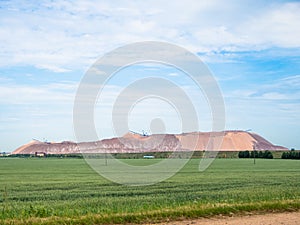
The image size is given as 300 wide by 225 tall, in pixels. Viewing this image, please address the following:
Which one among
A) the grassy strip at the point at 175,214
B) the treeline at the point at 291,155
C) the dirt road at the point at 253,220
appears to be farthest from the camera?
the treeline at the point at 291,155

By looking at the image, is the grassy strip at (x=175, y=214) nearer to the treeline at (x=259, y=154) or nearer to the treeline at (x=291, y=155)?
the treeline at (x=291, y=155)

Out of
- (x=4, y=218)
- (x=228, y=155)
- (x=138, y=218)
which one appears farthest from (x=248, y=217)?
(x=228, y=155)

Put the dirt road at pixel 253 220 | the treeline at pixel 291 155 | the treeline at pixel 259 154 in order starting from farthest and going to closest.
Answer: the treeline at pixel 259 154
the treeline at pixel 291 155
the dirt road at pixel 253 220

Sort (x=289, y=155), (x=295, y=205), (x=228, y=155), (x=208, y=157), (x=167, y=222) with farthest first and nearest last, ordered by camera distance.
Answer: (x=228, y=155) < (x=289, y=155) < (x=208, y=157) < (x=295, y=205) < (x=167, y=222)

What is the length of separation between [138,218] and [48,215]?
3158mm

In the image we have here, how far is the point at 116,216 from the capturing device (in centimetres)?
1539

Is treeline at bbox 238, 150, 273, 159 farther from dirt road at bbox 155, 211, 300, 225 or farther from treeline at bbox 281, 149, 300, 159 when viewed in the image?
dirt road at bbox 155, 211, 300, 225

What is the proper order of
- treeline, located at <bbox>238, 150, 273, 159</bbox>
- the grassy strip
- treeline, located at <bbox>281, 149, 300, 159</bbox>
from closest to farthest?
the grassy strip < treeline, located at <bbox>281, 149, 300, 159</bbox> < treeline, located at <bbox>238, 150, 273, 159</bbox>

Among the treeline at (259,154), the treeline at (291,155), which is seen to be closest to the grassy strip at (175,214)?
the treeline at (291,155)

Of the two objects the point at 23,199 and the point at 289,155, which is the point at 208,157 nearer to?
Answer: the point at 289,155

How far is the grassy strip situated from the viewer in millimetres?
14820

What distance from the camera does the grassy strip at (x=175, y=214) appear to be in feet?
48.6

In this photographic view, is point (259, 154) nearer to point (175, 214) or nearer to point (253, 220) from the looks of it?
point (253, 220)

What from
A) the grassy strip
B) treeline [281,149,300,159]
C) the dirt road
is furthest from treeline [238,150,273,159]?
the dirt road
